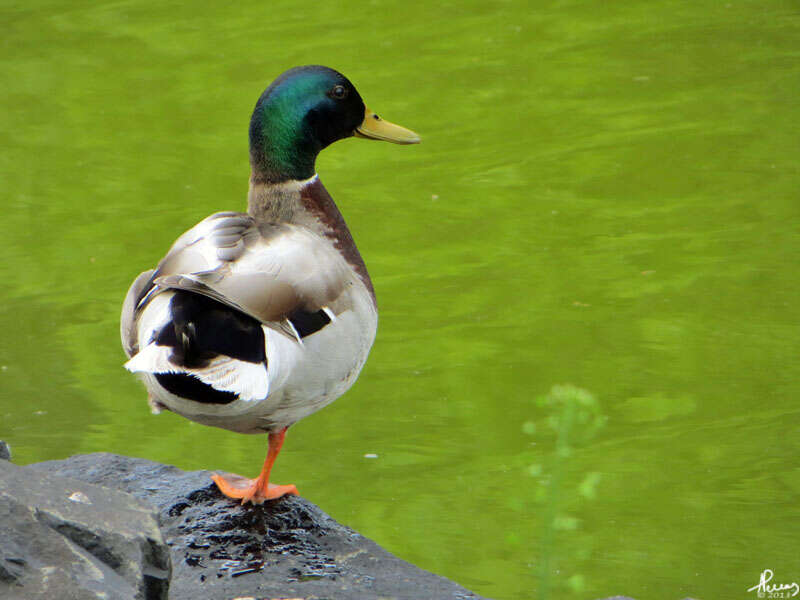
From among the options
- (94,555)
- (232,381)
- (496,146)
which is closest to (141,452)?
(232,381)

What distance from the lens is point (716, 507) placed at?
10.5 feet

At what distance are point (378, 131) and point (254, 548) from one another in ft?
3.91

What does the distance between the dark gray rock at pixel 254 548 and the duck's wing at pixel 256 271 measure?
0.45 meters

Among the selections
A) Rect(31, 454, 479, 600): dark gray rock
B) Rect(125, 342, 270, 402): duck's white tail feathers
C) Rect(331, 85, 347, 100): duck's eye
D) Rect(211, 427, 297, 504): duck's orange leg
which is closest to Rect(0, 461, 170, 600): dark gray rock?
Rect(125, 342, 270, 402): duck's white tail feathers

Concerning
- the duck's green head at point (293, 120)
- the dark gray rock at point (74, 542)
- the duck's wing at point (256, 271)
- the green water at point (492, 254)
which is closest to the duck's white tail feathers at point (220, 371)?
the duck's wing at point (256, 271)

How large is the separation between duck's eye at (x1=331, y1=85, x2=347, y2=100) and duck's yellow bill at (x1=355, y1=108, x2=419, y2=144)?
5.7 inches

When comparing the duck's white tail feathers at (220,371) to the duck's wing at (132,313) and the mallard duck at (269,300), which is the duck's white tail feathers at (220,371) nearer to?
the mallard duck at (269,300)

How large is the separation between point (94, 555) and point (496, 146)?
170 inches

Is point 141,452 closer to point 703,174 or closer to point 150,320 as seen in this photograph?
point 150,320

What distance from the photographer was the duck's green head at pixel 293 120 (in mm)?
Answer: 2764

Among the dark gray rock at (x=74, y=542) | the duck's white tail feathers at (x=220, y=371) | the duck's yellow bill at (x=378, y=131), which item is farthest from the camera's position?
the duck's yellow bill at (x=378, y=131)

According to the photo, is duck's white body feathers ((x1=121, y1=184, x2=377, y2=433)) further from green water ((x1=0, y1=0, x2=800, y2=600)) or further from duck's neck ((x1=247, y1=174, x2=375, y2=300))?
green water ((x1=0, y1=0, x2=800, y2=600))

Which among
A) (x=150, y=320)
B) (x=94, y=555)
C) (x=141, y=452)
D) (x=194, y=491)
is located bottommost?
(x=141, y=452)

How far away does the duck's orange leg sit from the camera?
2575 millimetres
